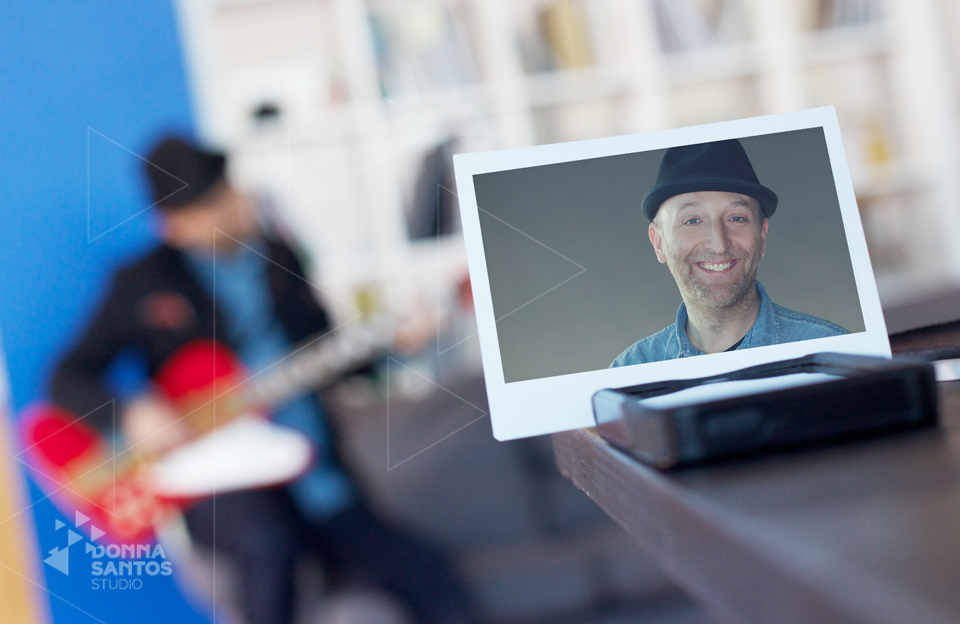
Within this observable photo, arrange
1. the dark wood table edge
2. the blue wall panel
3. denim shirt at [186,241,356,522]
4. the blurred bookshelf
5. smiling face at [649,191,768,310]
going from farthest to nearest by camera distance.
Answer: the blurred bookshelf, denim shirt at [186,241,356,522], the blue wall panel, smiling face at [649,191,768,310], the dark wood table edge

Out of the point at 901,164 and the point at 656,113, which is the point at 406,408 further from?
the point at 901,164

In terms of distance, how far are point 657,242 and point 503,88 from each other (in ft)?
5.34

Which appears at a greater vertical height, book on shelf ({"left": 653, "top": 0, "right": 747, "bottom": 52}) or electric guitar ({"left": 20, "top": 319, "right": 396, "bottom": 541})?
book on shelf ({"left": 653, "top": 0, "right": 747, "bottom": 52})

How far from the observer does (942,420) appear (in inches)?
13.5

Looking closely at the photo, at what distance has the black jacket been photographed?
162cm

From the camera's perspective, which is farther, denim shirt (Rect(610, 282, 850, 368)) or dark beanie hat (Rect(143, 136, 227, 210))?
dark beanie hat (Rect(143, 136, 227, 210))

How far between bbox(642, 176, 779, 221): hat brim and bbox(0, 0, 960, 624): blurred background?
1.07 metres

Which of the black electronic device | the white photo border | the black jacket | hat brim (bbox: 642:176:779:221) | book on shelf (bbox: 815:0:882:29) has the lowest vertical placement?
the black electronic device

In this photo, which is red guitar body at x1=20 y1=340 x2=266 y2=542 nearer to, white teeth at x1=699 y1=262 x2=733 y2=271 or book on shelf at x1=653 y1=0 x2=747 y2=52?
white teeth at x1=699 y1=262 x2=733 y2=271

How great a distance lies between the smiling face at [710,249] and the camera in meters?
0.42

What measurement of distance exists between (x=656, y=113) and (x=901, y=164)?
0.75 metres

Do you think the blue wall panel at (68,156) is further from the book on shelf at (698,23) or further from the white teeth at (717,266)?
the book on shelf at (698,23)

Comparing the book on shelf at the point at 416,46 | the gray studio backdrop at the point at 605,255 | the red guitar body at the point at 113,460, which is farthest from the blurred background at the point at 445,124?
the gray studio backdrop at the point at 605,255

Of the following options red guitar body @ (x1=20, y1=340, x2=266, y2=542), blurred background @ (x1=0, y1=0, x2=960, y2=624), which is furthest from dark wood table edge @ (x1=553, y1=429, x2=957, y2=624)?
blurred background @ (x1=0, y1=0, x2=960, y2=624)
